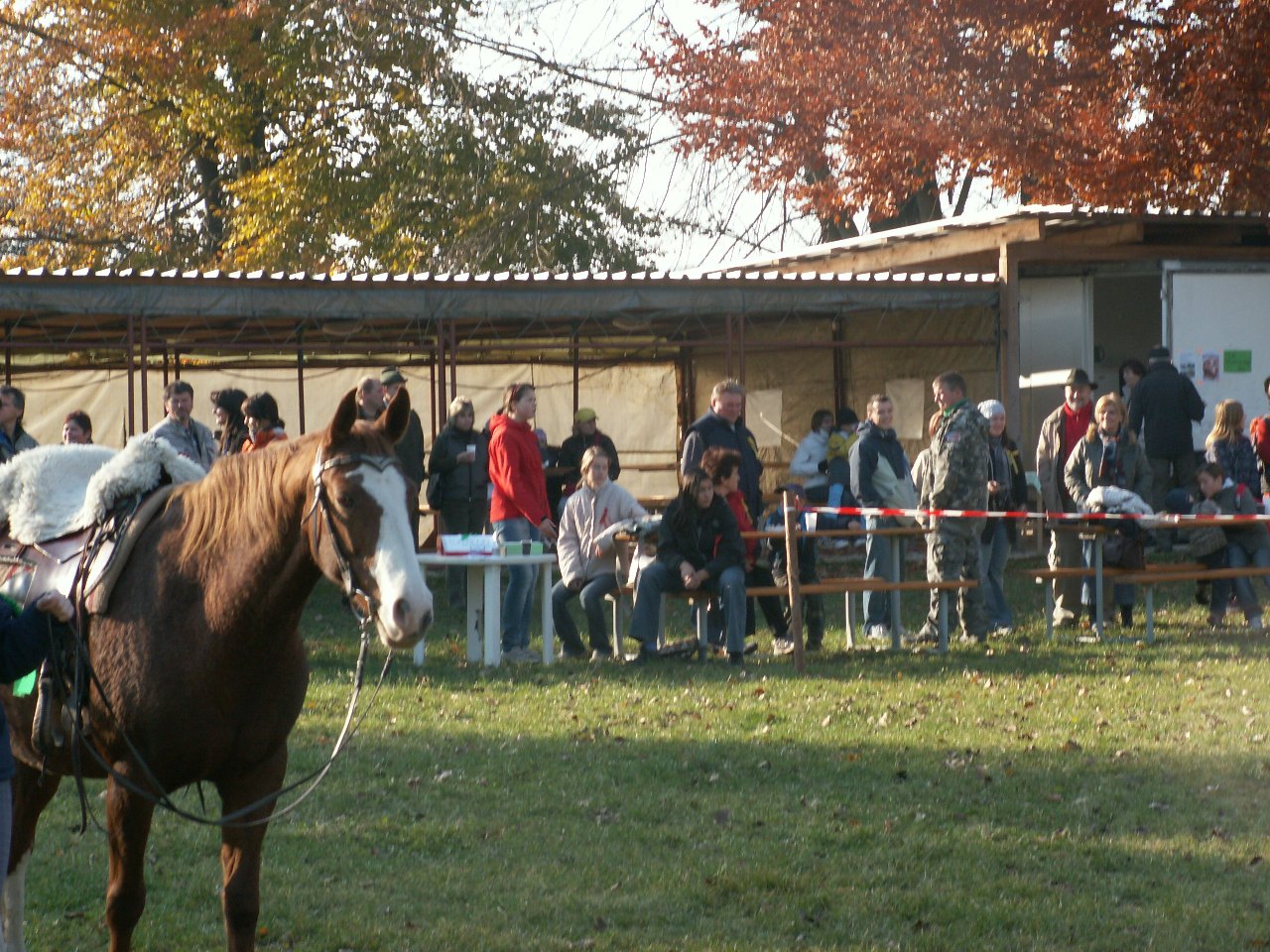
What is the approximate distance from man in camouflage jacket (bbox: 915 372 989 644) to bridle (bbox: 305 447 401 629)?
8.00 meters

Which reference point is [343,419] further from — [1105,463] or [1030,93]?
[1030,93]

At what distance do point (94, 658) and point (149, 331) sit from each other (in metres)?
15.2

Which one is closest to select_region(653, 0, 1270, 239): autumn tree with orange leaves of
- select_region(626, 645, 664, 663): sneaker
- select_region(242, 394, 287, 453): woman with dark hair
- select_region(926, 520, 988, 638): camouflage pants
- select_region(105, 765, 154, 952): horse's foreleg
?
select_region(926, 520, 988, 638): camouflage pants

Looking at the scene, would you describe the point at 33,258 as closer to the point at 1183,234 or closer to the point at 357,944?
the point at 1183,234

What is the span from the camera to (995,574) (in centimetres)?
1284

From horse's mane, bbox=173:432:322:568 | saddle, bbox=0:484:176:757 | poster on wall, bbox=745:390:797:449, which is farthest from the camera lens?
poster on wall, bbox=745:390:797:449

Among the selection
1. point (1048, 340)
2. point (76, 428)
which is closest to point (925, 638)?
point (76, 428)

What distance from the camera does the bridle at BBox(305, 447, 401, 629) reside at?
4047 millimetres

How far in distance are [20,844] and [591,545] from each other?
689 centimetres

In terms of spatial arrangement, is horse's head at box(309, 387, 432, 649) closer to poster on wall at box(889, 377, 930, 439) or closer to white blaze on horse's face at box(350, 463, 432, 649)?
white blaze on horse's face at box(350, 463, 432, 649)

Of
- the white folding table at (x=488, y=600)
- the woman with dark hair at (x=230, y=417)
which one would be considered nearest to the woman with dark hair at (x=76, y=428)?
the woman with dark hair at (x=230, y=417)

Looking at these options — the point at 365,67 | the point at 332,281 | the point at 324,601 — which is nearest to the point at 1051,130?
the point at 332,281

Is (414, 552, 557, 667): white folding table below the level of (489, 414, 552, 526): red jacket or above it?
below

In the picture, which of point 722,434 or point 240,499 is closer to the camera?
point 240,499
